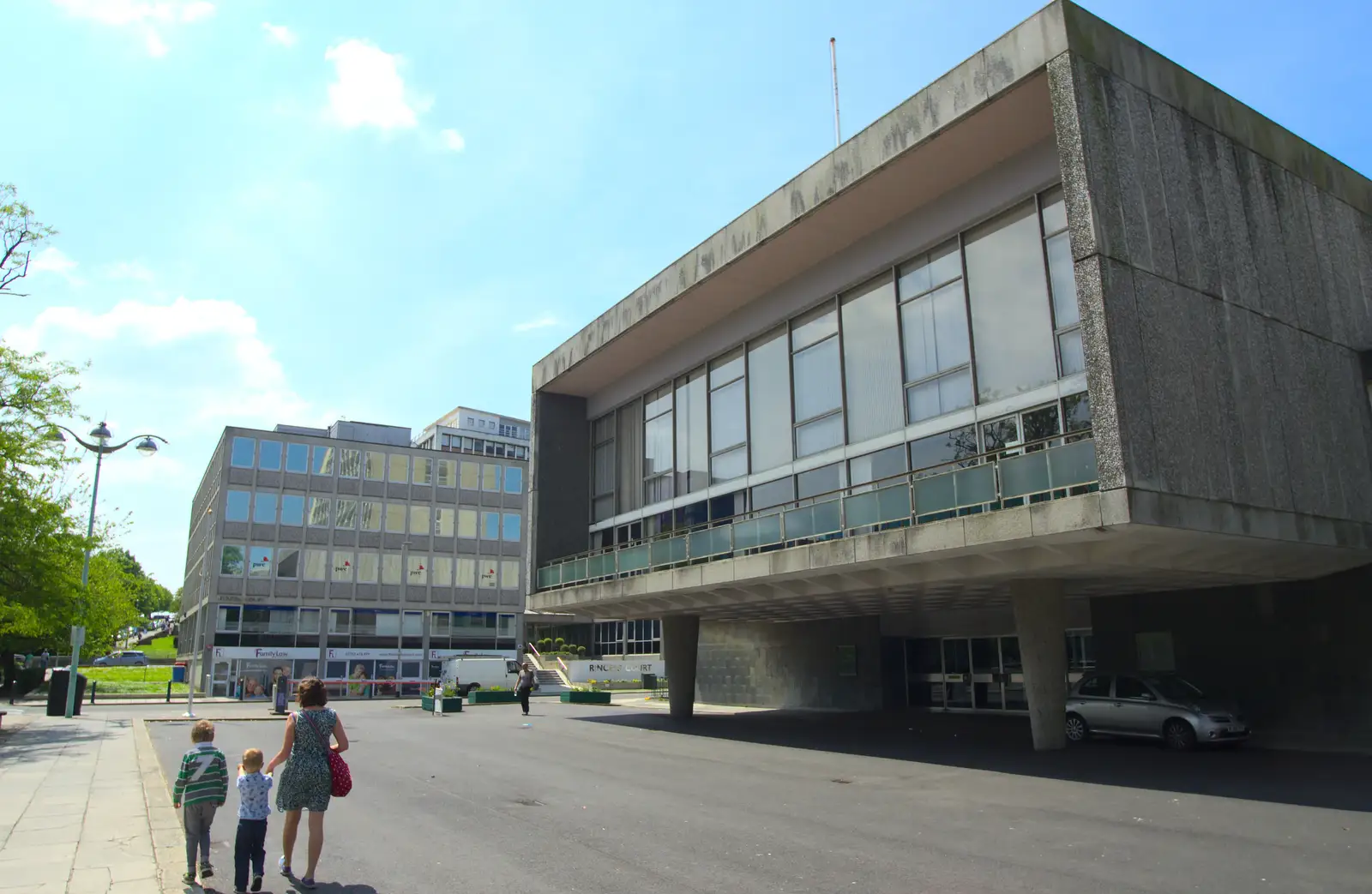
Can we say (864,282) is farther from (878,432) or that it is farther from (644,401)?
(644,401)

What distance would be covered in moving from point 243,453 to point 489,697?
2854 centimetres

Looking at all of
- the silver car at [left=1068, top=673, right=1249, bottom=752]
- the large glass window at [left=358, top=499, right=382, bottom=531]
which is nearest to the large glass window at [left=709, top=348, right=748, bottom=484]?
the silver car at [left=1068, top=673, right=1249, bottom=752]

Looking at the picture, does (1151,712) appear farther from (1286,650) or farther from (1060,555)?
(1060,555)

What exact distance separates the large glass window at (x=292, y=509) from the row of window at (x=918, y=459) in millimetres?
37807

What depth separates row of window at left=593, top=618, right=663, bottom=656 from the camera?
5728 centimetres

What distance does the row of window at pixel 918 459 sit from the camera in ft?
54.2

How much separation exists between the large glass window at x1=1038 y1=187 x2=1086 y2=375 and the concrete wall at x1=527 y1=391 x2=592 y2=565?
737 inches

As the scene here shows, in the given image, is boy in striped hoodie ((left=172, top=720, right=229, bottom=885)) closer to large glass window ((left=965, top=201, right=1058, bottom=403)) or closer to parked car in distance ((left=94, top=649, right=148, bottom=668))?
large glass window ((left=965, top=201, right=1058, bottom=403))

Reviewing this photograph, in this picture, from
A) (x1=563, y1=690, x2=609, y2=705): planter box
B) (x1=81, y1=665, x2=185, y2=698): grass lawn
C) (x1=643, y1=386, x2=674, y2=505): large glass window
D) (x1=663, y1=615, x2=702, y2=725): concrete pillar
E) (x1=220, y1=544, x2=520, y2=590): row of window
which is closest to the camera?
(x1=663, y1=615, x2=702, y2=725): concrete pillar

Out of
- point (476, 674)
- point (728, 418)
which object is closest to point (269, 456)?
point (476, 674)

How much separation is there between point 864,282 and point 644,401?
10.4 metres

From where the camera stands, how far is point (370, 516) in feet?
199

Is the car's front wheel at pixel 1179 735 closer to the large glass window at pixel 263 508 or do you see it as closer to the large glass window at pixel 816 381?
the large glass window at pixel 816 381

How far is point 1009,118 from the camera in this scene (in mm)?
16734
